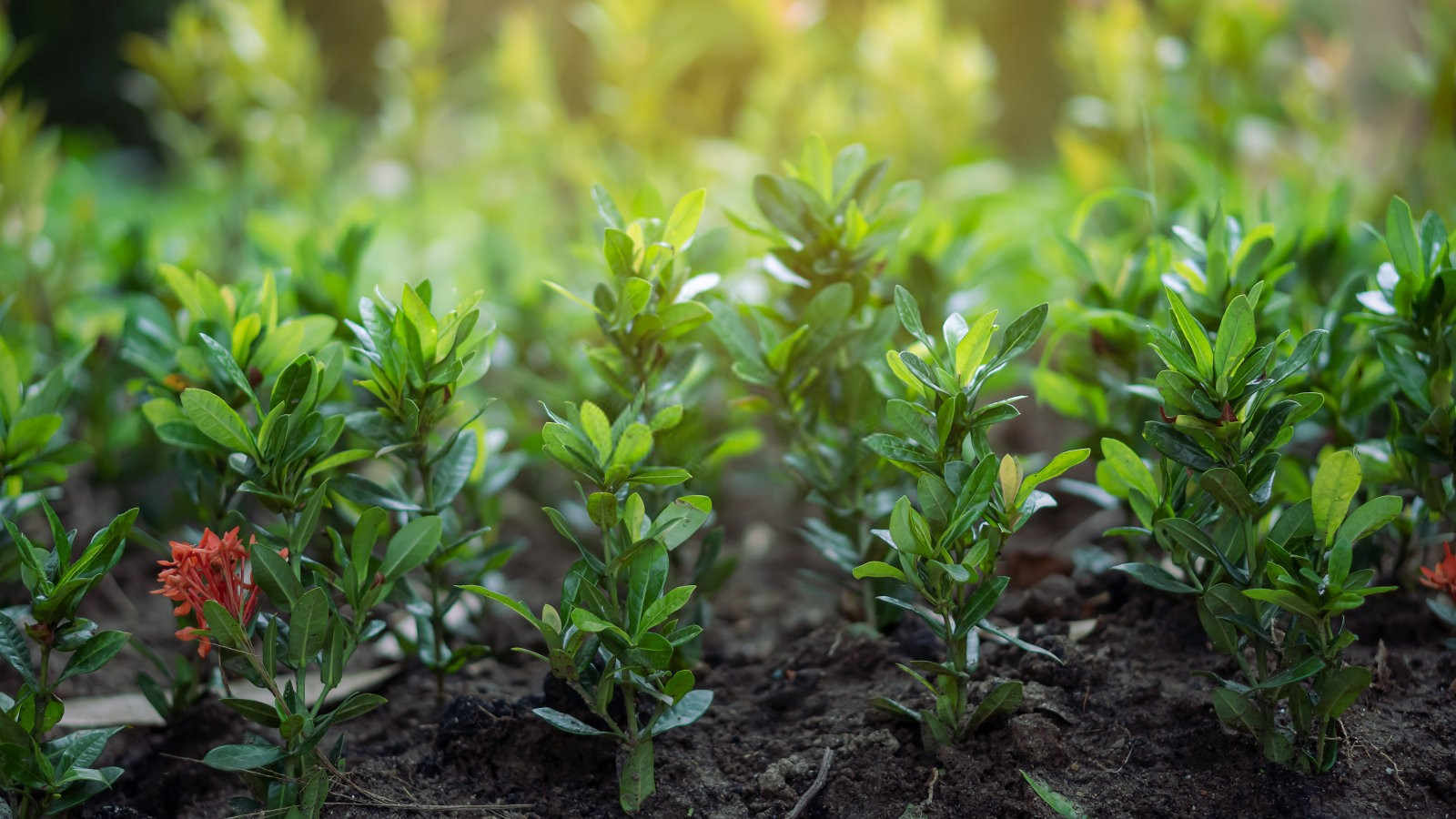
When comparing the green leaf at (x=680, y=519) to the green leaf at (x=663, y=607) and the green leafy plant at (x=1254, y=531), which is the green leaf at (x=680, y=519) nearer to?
the green leaf at (x=663, y=607)

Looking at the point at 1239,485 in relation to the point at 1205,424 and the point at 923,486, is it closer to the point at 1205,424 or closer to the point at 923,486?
the point at 1205,424

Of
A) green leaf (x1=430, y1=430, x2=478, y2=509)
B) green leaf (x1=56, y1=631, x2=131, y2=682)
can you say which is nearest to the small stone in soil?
green leaf (x1=430, y1=430, x2=478, y2=509)

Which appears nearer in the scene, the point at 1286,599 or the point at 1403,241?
the point at 1286,599

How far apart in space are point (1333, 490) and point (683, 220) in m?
1.03

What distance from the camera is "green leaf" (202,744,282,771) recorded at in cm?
137

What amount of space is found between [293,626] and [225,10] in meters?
3.25

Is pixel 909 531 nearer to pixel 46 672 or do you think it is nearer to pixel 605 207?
pixel 605 207

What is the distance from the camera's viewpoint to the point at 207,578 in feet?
4.67

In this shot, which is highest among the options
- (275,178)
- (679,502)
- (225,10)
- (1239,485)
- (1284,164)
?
(225,10)

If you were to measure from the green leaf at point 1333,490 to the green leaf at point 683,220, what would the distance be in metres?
0.98

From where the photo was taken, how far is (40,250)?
296 cm

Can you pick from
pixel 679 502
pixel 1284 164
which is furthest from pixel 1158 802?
pixel 1284 164

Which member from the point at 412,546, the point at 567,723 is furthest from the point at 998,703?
the point at 412,546

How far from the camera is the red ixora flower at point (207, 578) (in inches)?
55.7
